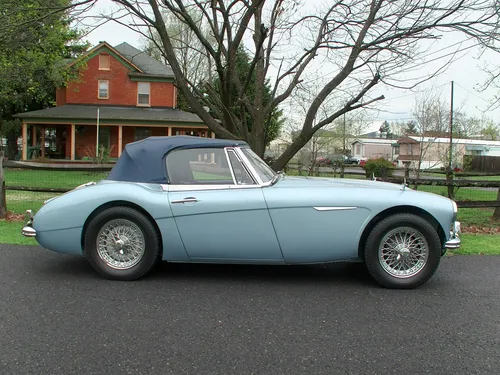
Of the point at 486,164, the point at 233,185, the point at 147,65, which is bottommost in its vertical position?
the point at 233,185

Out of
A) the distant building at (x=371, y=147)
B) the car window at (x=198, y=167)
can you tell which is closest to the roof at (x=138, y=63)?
the car window at (x=198, y=167)

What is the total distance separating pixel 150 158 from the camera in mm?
4957

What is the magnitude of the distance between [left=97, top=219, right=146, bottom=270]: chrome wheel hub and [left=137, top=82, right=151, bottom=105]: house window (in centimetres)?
2645

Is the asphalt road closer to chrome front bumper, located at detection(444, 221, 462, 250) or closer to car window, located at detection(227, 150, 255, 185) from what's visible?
chrome front bumper, located at detection(444, 221, 462, 250)

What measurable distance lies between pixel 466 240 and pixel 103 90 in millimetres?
26994

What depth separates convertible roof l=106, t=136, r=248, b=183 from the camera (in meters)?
4.89

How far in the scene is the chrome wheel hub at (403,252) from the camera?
177 inches

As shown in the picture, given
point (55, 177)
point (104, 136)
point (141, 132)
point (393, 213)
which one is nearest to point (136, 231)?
point (393, 213)

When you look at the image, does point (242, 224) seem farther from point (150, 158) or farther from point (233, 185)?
point (150, 158)

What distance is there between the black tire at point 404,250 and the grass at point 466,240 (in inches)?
78.9

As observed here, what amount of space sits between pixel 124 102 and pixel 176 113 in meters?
3.72

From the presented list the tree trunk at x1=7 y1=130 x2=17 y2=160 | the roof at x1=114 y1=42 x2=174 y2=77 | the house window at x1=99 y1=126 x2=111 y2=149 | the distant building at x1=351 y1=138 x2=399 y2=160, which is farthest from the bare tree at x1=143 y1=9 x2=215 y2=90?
the distant building at x1=351 y1=138 x2=399 y2=160

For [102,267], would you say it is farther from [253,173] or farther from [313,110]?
[313,110]

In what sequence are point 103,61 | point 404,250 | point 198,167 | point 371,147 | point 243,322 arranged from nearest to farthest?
point 243,322, point 404,250, point 198,167, point 103,61, point 371,147
